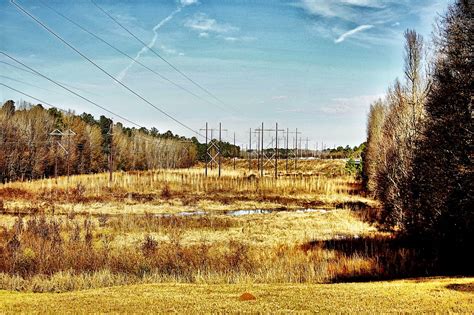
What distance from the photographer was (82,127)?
94125 millimetres

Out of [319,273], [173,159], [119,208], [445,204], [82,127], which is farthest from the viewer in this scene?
[173,159]

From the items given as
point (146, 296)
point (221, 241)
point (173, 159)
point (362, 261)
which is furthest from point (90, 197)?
point (173, 159)

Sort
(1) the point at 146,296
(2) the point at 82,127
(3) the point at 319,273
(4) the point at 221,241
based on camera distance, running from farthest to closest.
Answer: (2) the point at 82,127 → (4) the point at 221,241 → (3) the point at 319,273 → (1) the point at 146,296

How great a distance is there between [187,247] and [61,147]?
2537 inches

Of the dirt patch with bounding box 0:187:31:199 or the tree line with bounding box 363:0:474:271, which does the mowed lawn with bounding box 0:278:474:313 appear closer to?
the tree line with bounding box 363:0:474:271

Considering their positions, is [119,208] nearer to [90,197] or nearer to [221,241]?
[90,197]

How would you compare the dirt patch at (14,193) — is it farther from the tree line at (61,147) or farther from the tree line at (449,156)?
the tree line at (449,156)

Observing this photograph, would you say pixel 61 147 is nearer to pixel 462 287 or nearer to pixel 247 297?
pixel 247 297

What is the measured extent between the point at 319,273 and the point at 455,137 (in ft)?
24.1

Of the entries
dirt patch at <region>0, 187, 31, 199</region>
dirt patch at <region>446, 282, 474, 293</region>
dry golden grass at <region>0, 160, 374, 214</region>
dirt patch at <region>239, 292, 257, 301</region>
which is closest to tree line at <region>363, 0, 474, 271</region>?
dirt patch at <region>446, 282, 474, 293</region>

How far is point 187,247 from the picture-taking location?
23.4m

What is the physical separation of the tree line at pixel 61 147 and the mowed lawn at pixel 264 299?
47.0m

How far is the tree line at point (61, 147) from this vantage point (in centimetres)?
7150

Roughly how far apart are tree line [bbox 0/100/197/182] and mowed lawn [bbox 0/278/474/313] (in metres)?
47.0
